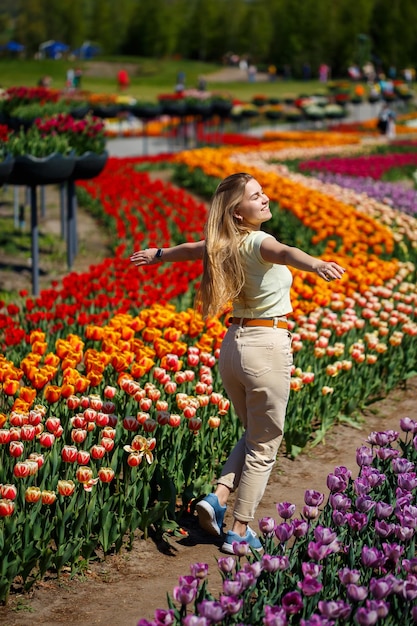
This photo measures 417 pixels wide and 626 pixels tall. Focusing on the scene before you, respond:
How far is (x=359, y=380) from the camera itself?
21.6ft

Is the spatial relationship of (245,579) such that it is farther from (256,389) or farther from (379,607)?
(256,389)

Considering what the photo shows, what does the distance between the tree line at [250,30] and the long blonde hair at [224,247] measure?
6972 centimetres

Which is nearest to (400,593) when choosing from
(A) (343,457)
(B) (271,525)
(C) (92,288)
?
(B) (271,525)

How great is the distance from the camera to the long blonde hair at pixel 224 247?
4.28m

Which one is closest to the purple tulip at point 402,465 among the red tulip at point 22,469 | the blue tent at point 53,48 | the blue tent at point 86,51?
the red tulip at point 22,469

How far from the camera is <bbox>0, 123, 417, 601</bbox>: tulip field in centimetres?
428

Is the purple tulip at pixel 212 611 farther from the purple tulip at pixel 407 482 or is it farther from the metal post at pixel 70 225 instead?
the metal post at pixel 70 225

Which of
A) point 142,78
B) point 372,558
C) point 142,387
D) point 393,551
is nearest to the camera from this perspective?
point 372,558

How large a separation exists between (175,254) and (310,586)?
1909mm

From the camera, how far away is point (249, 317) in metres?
4.38

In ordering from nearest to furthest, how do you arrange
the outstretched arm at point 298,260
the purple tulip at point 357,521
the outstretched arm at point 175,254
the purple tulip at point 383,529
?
the purple tulip at point 383,529 < the purple tulip at point 357,521 < the outstretched arm at point 298,260 < the outstretched arm at point 175,254

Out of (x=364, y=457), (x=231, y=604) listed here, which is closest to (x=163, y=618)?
(x=231, y=604)

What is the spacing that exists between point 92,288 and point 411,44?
237 feet

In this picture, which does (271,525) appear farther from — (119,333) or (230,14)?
(230,14)
